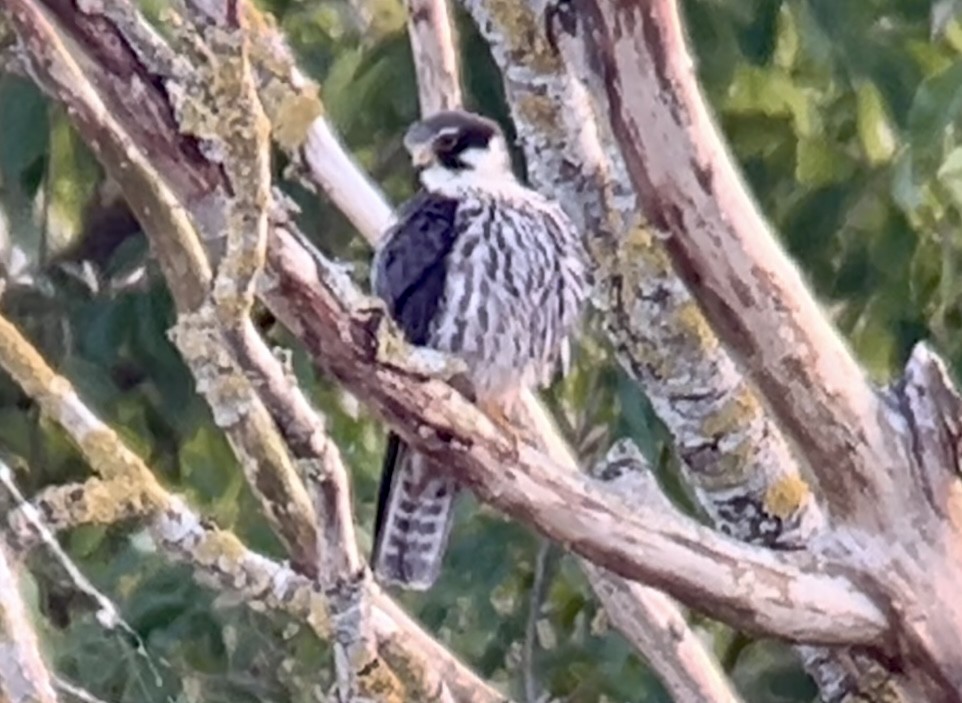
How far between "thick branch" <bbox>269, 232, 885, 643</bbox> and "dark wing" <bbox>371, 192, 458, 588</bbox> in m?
0.34

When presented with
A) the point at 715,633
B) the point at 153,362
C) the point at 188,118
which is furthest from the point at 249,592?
the point at 715,633

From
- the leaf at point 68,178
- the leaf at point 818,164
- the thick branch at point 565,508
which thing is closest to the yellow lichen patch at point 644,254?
the thick branch at point 565,508

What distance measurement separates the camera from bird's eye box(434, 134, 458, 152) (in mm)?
1437

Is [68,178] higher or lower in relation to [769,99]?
higher

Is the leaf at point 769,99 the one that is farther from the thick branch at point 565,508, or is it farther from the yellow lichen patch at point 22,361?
the yellow lichen patch at point 22,361

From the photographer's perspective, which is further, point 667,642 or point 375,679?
point 667,642

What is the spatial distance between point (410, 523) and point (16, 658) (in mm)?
532

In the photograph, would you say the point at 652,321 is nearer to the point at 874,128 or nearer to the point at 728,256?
the point at 728,256

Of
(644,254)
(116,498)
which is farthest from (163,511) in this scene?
(644,254)

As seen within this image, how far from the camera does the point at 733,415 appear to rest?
3.87 feet

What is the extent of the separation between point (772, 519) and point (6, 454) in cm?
74

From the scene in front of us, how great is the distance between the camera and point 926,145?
130cm

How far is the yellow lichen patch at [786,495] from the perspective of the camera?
1.19 meters

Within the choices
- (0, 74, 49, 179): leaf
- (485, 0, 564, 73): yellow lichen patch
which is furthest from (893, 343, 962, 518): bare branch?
(0, 74, 49, 179): leaf
